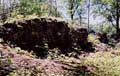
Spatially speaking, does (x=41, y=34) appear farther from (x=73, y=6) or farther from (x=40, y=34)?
(x=73, y=6)

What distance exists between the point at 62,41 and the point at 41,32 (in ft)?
7.30

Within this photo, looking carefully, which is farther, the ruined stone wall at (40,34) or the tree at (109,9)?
the tree at (109,9)

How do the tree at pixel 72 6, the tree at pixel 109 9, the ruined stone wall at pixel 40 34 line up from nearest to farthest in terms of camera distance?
the ruined stone wall at pixel 40 34 < the tree at pixel 109 9 < the tree at pixel 72 6

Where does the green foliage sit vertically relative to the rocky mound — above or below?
below

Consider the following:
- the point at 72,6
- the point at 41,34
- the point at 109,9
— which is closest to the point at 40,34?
the point at 41,34

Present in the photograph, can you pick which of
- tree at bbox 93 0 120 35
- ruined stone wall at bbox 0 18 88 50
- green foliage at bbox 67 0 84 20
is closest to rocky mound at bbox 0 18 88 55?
ruined stone wall at bbox 0 18 88 50

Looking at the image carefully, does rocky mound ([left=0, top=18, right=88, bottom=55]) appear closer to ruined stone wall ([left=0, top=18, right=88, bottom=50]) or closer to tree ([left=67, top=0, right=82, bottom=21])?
ruined stone wall ([left=0, top=18, right=88, bottom=50])

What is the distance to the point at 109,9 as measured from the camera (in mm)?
51812

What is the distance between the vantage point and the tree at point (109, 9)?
49206 millimetres

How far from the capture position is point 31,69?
44.3 feet

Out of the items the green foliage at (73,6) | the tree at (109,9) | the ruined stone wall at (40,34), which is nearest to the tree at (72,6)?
the green foliage at (73,6)

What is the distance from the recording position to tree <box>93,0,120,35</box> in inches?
1937

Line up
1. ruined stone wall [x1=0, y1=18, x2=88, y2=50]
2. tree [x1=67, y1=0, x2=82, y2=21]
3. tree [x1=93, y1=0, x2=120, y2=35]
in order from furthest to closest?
tree [x1=67, y1=0, x2=82, y2=21], tree [x1=93, y1=0, x2=120, y2=35], ruined stone wall [x1=0, y1=18, x2=88, y2=50]

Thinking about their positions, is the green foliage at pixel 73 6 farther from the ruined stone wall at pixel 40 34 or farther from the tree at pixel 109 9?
the ruined stone wall at pixel 40 34
